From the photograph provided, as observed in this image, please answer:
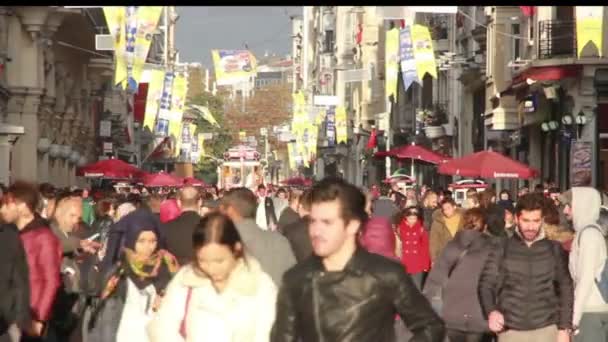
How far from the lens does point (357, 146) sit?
10725 cm

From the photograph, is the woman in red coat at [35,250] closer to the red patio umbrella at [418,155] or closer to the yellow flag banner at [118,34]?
the yellow flag banner at [118,34]

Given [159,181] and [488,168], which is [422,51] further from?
[159,181]

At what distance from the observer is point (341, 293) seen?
7199mm

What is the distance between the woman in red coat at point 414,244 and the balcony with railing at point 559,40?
19601 millimetres

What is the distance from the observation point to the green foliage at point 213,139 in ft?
555

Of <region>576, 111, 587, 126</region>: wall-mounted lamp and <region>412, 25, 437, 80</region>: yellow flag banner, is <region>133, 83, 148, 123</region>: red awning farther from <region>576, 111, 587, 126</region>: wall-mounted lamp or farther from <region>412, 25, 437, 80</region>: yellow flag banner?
<region>576, 111, 587, 126</region>: wall-mounted lamp

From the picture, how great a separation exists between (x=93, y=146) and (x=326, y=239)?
62863 millimetres

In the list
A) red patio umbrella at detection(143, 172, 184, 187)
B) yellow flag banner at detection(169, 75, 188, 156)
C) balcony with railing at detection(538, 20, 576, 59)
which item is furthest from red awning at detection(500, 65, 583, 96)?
yellow flag banner at detection(169, 75, 188, 156)

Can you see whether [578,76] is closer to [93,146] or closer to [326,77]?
[93,146]

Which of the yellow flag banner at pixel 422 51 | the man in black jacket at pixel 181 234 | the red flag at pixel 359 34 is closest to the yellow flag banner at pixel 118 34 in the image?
the yellow flag banner at pixel 422 51

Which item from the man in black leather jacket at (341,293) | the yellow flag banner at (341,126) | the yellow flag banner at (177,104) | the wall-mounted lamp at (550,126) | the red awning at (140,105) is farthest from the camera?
the red awning at (140,105)

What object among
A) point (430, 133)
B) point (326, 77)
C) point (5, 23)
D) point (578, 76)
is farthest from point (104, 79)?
point (326, 77)

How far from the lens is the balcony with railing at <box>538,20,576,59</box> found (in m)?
38.3

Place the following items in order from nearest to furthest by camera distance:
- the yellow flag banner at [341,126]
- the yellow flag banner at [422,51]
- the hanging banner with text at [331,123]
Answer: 1. the yellow flag banner at [422,51]
2. the yellow flag banner at [341,126]
3. the hanging banner with text at [331,123]
